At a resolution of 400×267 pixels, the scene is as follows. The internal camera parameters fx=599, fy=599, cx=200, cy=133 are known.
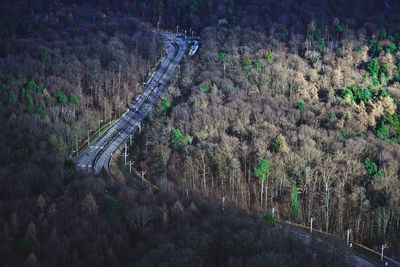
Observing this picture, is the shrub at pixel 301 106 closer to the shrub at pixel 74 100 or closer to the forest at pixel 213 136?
the forest at pixel 213 136

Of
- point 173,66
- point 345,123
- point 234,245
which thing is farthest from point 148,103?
point 234,245

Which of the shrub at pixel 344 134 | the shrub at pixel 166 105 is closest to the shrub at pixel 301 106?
the shrub at pixel 344 134

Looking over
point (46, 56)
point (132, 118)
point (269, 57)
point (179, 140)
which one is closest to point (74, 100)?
point (132, 118)

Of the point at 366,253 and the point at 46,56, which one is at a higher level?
the point at 46,56

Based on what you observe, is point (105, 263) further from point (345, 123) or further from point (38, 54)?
point (38, 54)

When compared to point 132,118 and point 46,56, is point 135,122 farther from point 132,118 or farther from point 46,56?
point 46,56

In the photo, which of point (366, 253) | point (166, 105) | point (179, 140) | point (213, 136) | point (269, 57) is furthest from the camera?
point (269, 57)
